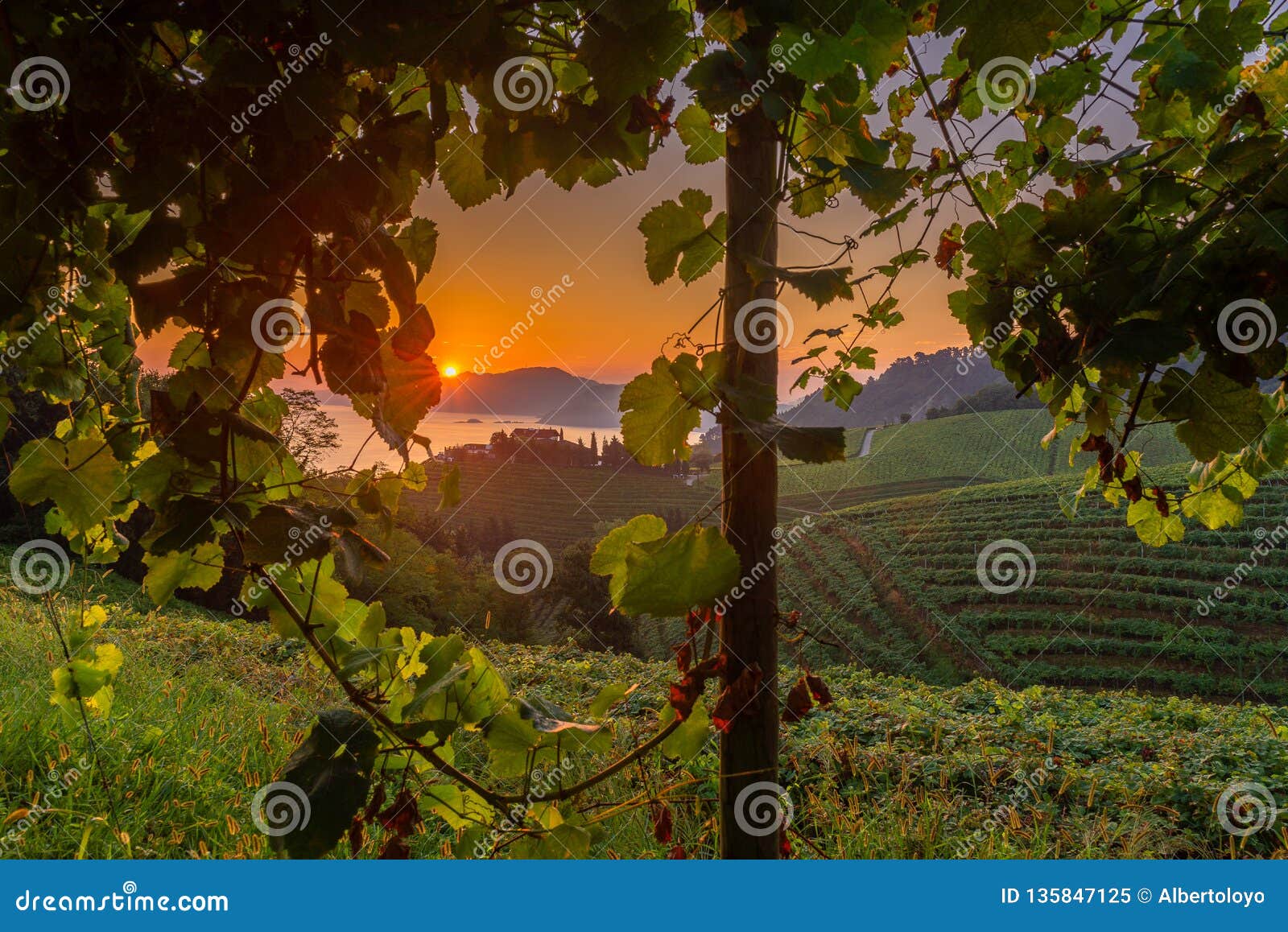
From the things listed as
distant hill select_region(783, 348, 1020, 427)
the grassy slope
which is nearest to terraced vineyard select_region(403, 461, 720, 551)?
the grassy slope

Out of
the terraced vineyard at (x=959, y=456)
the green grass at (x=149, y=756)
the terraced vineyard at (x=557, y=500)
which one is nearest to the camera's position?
the green grass at (x=149, y=756)

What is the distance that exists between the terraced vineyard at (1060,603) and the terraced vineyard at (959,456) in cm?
594

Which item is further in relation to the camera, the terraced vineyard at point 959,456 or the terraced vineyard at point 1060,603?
the terraced vineyard at point 959,456

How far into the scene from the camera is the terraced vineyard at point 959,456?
107 ft

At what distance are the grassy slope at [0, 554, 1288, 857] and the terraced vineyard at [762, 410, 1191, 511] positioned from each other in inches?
978

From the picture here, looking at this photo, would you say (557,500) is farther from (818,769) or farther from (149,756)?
(149,756)

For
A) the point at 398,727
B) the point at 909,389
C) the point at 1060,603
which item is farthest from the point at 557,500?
the point at 909,389

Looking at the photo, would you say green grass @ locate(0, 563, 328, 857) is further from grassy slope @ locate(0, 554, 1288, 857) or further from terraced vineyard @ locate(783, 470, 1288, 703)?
terraced vineyard @ locate(783, 470, 1288, 703)

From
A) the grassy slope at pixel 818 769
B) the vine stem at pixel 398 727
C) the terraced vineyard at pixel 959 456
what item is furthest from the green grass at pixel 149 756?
the terraced vineyard at pixel 959 456

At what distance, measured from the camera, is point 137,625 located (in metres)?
6.89

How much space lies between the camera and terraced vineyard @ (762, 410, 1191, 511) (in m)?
32.5

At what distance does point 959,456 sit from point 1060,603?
18.3 meters

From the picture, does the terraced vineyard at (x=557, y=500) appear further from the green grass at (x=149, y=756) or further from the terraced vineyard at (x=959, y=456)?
the green grass at (x=149, y=756)

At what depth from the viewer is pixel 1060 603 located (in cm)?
1970
